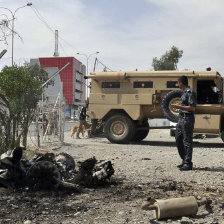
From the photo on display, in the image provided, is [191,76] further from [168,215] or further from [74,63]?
[74,63]

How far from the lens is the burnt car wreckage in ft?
15.9

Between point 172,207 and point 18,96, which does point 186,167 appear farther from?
point 18,96

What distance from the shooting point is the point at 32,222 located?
367 cm

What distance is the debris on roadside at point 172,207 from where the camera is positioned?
12.1 feet

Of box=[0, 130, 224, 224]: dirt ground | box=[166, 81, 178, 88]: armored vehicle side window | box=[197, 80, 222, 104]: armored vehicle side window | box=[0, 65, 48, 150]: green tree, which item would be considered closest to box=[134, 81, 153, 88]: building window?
box=[166, 81, 178, 88]: armored vehicle side window

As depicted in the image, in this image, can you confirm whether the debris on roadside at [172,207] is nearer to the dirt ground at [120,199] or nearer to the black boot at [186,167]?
the dirt ground at [120,199]

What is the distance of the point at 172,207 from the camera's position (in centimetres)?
374

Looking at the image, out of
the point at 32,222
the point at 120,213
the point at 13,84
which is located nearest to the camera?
the point at 32,222

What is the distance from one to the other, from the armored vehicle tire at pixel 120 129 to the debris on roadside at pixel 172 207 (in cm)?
941

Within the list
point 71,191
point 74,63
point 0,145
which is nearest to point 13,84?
point 0,145

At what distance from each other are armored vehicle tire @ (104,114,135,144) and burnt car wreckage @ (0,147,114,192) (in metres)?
7.86

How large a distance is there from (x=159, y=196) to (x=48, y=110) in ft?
28.1

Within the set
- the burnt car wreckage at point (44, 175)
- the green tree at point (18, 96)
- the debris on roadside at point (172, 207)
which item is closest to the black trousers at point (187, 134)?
the burnt car wreckage at point (44, 175)

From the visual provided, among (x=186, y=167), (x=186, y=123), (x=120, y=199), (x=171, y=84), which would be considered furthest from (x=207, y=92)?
(x=120, y=199)
